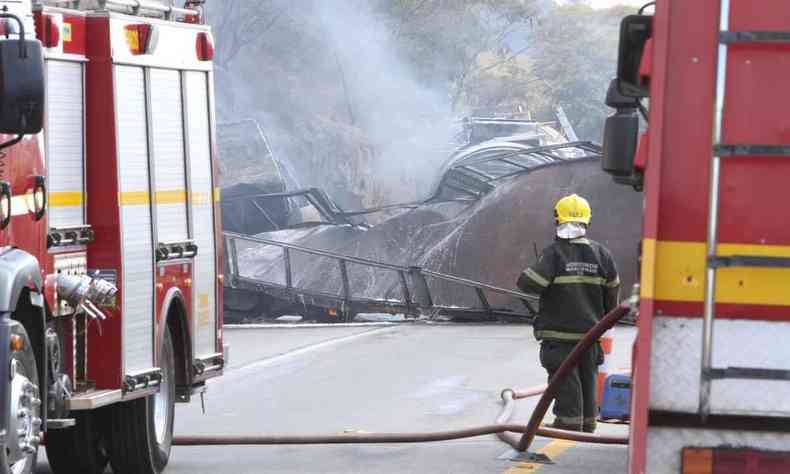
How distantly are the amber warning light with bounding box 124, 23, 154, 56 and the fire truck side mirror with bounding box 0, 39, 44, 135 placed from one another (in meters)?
2.53

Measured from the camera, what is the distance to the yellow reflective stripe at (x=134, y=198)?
361 inches

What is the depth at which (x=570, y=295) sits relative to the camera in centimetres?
1106

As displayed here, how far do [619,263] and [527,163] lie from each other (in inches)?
195

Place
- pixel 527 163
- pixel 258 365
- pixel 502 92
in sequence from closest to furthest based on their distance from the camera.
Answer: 1. pixel 258 365
2. pixel 527 163
3. pixel 502 92

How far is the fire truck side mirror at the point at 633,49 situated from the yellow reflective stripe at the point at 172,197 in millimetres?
4215

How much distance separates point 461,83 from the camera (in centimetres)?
4997

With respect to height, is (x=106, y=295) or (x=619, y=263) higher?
(x=106, y=295)

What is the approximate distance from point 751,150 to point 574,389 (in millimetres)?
5749

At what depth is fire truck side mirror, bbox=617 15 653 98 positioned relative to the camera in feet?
19.8

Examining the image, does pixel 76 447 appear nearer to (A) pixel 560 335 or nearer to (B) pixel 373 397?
(A) pixel 560 335

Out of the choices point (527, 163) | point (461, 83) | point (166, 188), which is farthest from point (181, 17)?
point (461, 83)

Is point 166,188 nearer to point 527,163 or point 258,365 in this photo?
point 258,365

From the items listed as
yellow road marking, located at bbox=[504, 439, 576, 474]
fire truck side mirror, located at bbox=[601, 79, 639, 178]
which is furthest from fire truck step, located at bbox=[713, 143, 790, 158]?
yellow road marking, located at bbox=[504, 439, 576, 474]


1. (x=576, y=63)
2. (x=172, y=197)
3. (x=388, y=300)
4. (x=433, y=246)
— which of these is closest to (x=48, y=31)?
(x=172, y=197)
